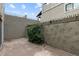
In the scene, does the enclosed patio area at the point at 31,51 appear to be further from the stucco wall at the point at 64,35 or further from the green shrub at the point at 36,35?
the green shrub at the point at 36,35

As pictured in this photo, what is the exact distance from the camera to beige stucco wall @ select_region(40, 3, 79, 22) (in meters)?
8.74

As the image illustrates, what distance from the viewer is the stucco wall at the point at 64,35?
6020 mm

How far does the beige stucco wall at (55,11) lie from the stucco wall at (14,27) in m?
1.83

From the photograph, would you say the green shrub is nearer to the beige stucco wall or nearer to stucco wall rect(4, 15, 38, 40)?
the beige stucco wall

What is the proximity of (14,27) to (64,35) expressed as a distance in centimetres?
503

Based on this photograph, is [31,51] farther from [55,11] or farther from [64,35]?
[55,11]

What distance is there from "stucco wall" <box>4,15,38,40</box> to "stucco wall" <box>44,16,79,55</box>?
2.98 metres

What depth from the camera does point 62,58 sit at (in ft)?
18.0

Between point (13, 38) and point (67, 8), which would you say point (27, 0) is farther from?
point (13, 38)

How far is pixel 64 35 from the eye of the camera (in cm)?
672

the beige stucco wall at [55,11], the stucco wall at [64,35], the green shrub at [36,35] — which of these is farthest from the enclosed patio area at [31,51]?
the beige stucco wall at [55,11]

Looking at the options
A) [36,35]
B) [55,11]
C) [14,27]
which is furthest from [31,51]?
[55,11]

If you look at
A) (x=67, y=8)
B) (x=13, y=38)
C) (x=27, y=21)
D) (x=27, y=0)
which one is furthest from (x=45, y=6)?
(x=27, y=0)

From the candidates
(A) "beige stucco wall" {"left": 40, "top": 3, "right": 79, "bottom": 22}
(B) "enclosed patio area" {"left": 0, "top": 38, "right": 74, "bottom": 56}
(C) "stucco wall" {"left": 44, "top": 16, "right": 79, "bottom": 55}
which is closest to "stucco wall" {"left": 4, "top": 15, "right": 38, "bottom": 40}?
(A) "beige stucco wall" {"left": 40, "top": 3, "right": 79, "bottom": 22}
